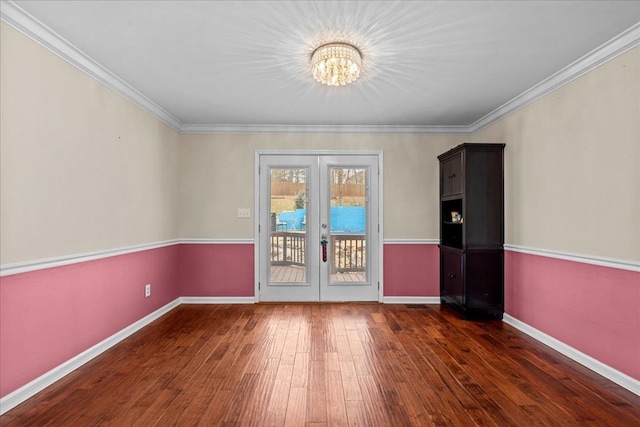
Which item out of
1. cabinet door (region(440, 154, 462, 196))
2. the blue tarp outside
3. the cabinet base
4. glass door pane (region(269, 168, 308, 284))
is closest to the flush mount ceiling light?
cabinet door (region(440, 154, 462, 196))

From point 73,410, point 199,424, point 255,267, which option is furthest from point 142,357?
point 255,267

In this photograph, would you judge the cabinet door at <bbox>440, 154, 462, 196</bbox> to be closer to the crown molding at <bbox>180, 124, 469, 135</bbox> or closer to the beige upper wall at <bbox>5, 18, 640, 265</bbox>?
the beige upper wall at <bbox>5, 18, 640, 265</bbox>

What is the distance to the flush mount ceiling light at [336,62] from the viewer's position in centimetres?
263

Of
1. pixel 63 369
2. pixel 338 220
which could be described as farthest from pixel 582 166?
pixel 63 369

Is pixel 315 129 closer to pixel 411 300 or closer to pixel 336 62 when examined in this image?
pixel 336 62

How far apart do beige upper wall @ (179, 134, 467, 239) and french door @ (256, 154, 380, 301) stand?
0.16 metres

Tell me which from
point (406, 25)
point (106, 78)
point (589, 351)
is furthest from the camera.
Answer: point (106, 78)

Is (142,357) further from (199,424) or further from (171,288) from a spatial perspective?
(171,288)

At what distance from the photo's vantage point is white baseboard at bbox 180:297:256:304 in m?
4.88

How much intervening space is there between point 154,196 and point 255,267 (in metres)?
1.57

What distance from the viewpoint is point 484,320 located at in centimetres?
406

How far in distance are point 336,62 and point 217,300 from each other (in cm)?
352

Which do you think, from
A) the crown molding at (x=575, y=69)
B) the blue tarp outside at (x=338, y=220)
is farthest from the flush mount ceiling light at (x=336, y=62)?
the blue tarp outside at (x=338, y=220)

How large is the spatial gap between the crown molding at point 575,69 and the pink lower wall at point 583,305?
1.56m
